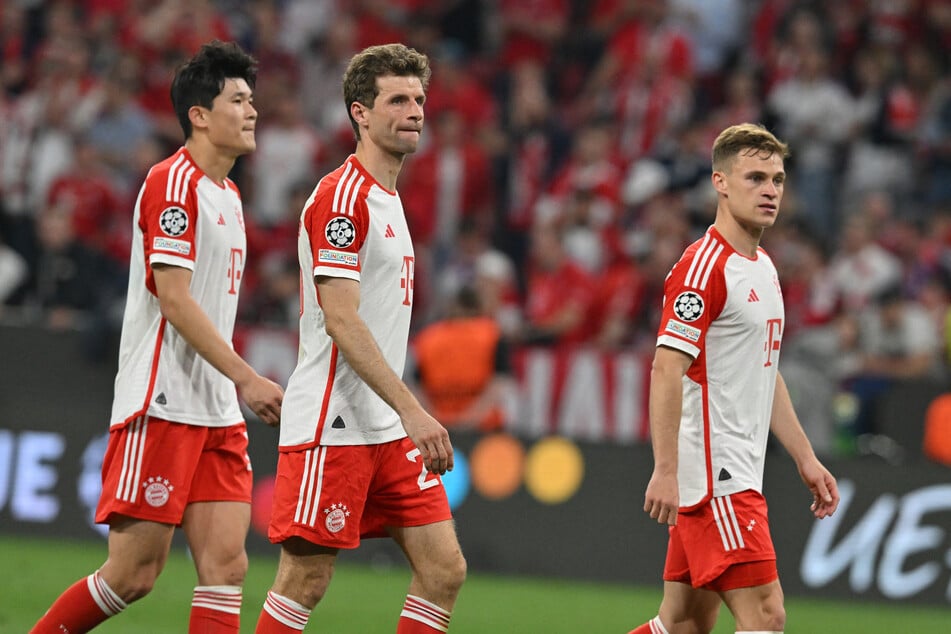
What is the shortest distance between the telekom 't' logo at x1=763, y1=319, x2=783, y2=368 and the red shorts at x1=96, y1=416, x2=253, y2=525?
211 centimetres

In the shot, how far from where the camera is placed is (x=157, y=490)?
19.4 feet

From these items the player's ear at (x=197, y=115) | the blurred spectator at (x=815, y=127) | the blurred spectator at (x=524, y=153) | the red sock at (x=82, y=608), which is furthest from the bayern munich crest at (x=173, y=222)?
the blurred spectator at (x=815, y=127)

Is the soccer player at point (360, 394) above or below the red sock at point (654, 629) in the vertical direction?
above

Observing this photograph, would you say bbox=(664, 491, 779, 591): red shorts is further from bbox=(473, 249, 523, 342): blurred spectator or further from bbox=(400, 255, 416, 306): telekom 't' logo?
bbox=(473, 249, 523, 342): blurred spectator

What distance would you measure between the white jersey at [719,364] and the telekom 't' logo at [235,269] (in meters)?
1.69

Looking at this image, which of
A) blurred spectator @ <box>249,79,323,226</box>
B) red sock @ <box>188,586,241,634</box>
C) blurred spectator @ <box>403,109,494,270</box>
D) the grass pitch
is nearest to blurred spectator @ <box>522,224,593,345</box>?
blurred spectator @ <box>403,109,494,270</box>

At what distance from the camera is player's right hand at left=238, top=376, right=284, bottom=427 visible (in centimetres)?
559

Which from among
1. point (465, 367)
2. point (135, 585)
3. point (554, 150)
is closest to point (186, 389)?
point (135, 585)

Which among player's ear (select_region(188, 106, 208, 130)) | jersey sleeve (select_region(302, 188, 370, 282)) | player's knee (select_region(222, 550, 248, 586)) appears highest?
player's ear (select_region(188, 106, 208, 130))

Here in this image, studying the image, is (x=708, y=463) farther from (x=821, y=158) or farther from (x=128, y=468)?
(x=821, y=158)

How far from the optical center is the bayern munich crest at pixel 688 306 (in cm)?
573

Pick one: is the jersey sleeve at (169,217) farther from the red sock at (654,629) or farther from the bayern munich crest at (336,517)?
the red sock at (654,629)

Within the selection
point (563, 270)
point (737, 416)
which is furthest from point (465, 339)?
point (737, 416)

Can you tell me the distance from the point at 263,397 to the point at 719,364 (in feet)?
5.52
